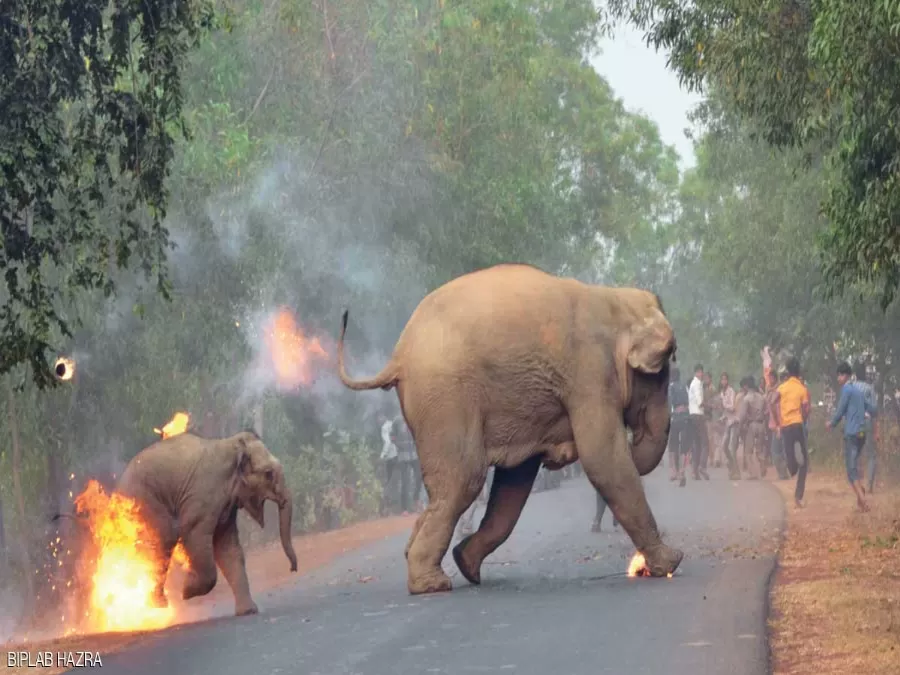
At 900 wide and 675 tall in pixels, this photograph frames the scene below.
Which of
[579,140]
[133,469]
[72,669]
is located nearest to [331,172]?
[133,469]

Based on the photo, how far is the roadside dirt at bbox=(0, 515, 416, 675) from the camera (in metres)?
12.2

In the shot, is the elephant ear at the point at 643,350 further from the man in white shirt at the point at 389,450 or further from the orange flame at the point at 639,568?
the man in white shirt at the point at 389,450

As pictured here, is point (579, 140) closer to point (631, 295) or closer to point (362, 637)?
point (631, 295)

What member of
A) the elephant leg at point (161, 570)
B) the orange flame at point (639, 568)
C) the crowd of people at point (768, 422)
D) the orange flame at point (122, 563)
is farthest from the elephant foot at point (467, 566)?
the crowd of people at point (768, 422)

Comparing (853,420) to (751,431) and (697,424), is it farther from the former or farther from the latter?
(751,431)

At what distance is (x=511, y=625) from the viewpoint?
36.0ft

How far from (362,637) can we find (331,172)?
621 inches

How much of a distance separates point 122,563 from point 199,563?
1.54m

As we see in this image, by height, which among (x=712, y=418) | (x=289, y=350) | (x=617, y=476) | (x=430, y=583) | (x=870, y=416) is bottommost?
(x=430, y=583)

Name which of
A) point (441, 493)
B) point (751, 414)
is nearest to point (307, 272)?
point (751, 414)

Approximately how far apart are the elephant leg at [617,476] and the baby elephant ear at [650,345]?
0.54 meters

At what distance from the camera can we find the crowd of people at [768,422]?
891 inches

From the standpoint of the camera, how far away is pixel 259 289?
23750mm

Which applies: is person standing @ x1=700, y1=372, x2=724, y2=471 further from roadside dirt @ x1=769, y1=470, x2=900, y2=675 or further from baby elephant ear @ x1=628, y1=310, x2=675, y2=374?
baby elephant ear @ x1=628, y1=310, x2=675, y2=374
